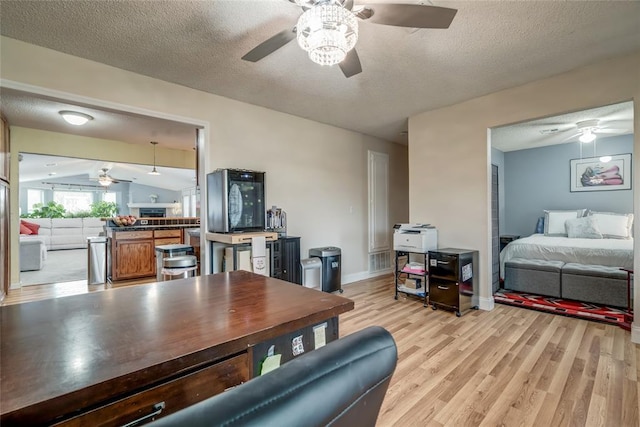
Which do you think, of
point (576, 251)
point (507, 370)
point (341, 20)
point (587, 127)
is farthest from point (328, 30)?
point (587, 127)

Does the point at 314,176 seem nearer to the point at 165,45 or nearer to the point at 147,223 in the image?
the point at 165,45

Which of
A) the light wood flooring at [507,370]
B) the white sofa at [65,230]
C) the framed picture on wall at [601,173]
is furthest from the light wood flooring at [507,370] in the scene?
the white sofa at [65,230]

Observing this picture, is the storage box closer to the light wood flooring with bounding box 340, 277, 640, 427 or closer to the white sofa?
the light wood flooring with bounding box 340, 277, 640, 427

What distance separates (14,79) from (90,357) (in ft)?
9.55

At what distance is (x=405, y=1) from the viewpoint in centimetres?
200

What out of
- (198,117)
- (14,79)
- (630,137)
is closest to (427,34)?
(198,117)

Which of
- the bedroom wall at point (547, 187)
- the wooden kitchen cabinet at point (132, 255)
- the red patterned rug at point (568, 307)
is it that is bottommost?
the red patterned rug at point (568, 307)

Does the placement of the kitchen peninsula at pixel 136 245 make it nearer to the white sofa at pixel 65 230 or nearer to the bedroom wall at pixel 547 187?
the white sofa at pixel 65 230

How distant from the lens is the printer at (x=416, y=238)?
12.1 ft

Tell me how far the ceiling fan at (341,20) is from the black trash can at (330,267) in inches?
115

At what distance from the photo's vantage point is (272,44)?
1935 mm

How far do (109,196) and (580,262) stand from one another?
Answer: 16071 mm

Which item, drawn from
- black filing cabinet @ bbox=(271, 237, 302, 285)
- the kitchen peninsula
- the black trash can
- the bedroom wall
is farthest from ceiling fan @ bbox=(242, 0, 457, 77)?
the bedroom wall

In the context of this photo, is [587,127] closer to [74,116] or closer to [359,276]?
[359,276]
